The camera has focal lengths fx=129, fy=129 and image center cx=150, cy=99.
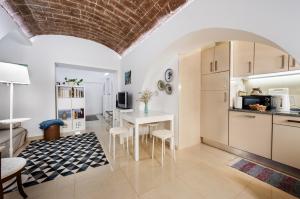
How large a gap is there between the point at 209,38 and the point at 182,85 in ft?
3.47

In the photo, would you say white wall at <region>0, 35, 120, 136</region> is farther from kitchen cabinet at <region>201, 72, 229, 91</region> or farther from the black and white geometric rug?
kitchen cabinet at <region>201, 72, 229, 91</region>

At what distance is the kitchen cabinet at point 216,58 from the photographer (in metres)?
2.64

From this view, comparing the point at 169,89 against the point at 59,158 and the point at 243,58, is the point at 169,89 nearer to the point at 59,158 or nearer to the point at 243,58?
the point at 243,58

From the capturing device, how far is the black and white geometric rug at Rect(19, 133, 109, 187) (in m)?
1.94

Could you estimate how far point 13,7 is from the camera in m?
2.30

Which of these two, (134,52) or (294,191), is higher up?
(134,52)

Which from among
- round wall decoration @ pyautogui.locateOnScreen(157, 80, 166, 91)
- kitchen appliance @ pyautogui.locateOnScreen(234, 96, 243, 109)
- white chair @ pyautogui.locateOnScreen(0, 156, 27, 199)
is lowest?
white chair @ pyautogui.locateOnScreen(0, 156, 27, 199)

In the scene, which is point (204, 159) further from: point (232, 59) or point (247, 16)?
point (247, 16)

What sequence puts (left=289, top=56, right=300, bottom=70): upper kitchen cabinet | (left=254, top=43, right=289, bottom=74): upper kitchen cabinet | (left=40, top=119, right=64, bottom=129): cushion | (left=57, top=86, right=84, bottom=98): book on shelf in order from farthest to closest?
(left=57, top=86, right=84, bottom=98): book on shelf → (left=40, top=119, right=64, bottom=129): cushion → (left=254, top=43, right=289, bottom=74): upper kitchen cabinet → (left=289, top=56, right=300, bottom=70): upper kitchen cabinet

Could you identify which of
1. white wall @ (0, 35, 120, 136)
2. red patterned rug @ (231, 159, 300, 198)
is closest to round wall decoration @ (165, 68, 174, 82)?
red patterned rug @ (231, 159, 300, 198)

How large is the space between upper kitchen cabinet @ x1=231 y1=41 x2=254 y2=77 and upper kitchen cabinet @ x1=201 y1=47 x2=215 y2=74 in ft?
1.33

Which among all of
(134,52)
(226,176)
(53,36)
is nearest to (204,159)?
(226,176)

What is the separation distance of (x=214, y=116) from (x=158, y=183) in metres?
1.90

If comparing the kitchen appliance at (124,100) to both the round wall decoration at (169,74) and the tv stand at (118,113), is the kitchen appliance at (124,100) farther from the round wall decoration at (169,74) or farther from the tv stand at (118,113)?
the round wall decoration at (169,74)
